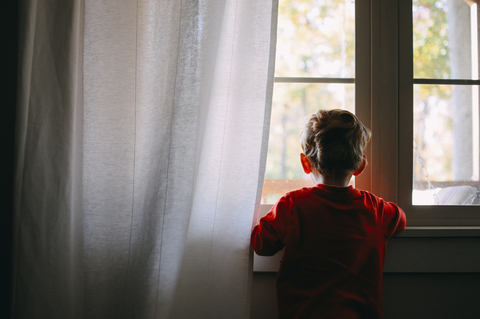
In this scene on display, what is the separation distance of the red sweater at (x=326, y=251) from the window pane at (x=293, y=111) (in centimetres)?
21

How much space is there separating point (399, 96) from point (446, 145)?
0.27 metres

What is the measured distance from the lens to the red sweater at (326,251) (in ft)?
2.53

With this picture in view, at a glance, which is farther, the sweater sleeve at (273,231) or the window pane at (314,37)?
the window pane at (314,37)

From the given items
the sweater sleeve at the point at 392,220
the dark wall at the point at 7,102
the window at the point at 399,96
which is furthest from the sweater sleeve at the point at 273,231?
the dark wall at the point at 7,102

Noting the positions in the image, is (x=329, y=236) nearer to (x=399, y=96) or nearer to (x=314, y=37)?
(x=399, y=96)

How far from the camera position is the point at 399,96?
3.35ft

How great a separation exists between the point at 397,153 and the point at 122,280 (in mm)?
1040

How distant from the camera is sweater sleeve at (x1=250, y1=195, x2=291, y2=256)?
0.82 m

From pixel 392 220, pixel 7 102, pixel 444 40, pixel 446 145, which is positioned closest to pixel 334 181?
pixel 392 220

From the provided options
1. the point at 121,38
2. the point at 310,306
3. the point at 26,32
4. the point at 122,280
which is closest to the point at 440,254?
the point at 310,306

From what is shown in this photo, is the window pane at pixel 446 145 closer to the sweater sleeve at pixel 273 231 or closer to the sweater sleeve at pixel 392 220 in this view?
the sweater sleeve at pixel 392 220

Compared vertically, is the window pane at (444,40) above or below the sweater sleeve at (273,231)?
above

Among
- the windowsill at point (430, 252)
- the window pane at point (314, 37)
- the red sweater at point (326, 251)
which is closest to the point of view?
the red sweater at point (326, 251)

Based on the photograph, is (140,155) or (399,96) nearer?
(140,155)
